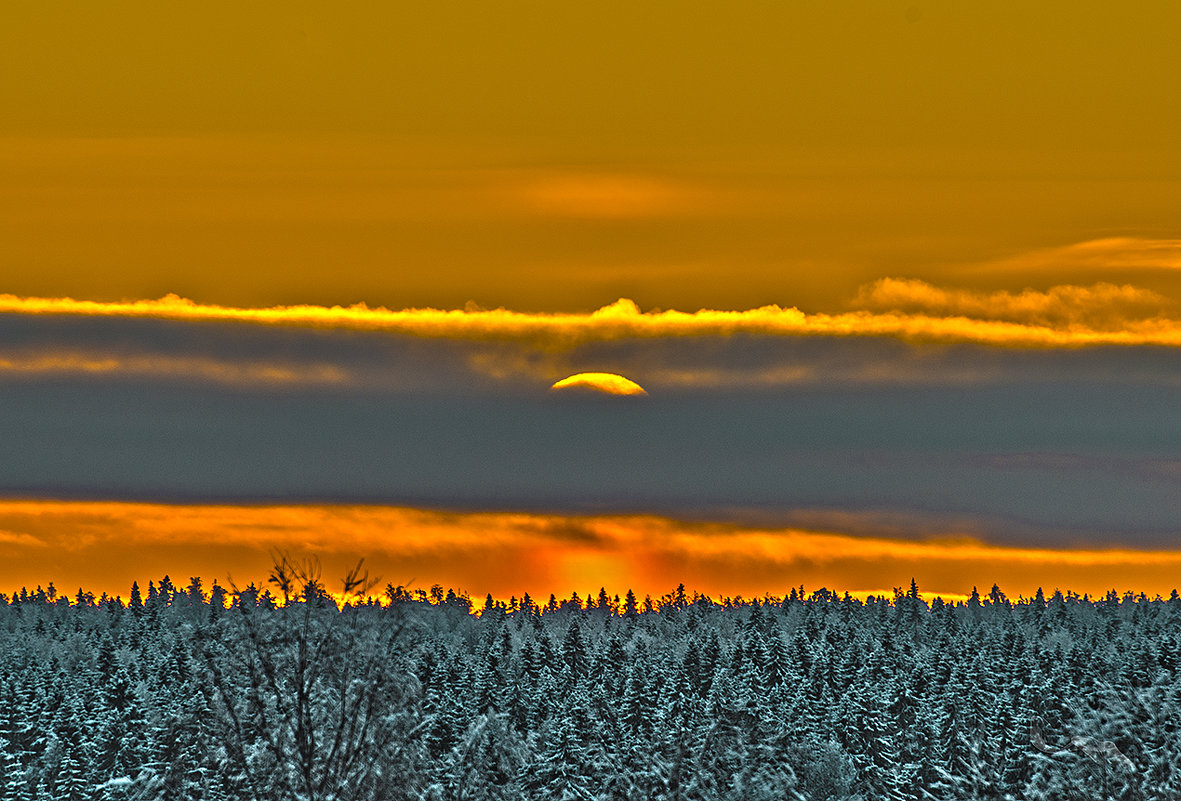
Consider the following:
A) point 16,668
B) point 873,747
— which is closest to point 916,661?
point 873,747

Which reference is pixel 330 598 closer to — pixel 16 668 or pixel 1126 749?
pixel 1126 749

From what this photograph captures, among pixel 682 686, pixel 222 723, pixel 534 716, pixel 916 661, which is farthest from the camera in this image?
pixel 916 661

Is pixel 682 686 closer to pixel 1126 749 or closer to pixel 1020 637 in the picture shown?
pixel 1126 749

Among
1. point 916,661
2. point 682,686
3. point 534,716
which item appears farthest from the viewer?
point 916,661

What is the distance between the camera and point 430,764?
3354 inches

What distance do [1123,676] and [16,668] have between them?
295ft

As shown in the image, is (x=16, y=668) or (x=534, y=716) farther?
(x=16, y=668)

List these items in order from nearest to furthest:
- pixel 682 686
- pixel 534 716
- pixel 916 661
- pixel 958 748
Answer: pixel 958 748
pixel 534 716
pixel 682 686
pixel 916 661

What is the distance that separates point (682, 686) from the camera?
122 meters

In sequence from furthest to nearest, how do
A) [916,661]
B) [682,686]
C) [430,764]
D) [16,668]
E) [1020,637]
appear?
[1020,637]
[16,668]
[916,661]
[682,686]
[430,764]

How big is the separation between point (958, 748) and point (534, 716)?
89.2 feet

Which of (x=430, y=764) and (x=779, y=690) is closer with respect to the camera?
(x=430, y=764)

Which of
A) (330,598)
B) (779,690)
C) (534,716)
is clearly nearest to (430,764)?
(534,716)

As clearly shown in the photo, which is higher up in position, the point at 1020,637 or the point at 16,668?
the point at 1020,637
